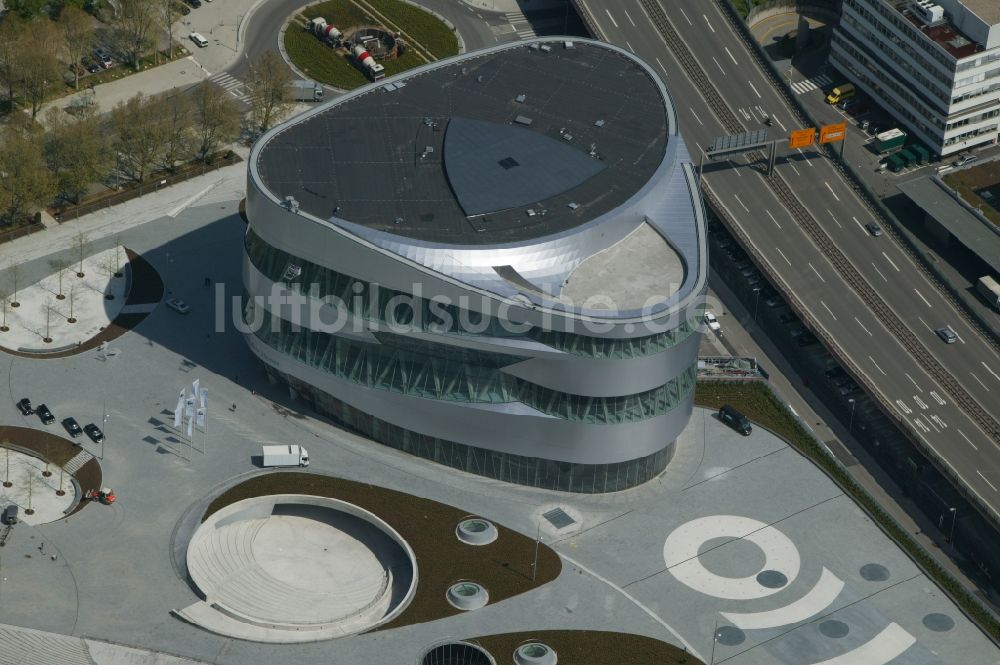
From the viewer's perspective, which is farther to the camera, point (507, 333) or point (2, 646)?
point (507, 333)

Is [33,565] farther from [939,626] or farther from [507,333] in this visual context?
[939,626]

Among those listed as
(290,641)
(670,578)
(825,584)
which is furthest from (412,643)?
(825,584)

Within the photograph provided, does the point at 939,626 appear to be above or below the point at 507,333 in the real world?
below

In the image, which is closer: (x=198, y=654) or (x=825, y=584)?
(x=198, y=654)

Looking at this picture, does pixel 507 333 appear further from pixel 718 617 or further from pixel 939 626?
pixel 939 626

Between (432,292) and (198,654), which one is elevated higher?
(432,292)

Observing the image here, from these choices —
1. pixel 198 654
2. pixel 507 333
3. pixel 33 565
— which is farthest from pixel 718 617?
pixel 33 565
